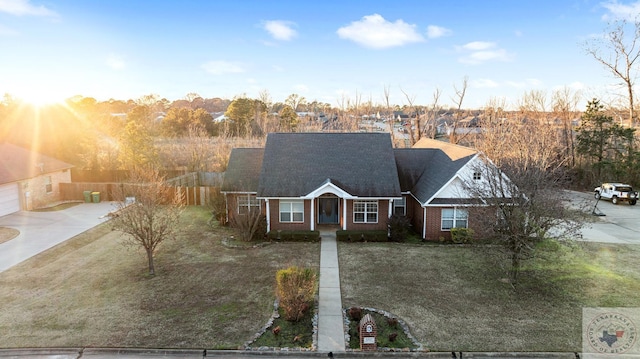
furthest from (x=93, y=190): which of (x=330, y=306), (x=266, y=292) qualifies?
(x=330, y=306)

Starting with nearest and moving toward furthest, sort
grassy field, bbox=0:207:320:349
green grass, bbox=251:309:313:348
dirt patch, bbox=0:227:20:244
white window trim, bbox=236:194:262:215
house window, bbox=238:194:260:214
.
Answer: green grass, bbox=251:309:313:348
grassy field, bbox=0:207:320:349
dirt patch, bbox=0:227:20:244
white window trim, bbox=236:194:262:215
house window, bbox=238:194:260:214

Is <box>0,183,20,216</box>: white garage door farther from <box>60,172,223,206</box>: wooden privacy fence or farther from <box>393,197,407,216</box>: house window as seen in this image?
<box>393,197,407,216</box>: house window

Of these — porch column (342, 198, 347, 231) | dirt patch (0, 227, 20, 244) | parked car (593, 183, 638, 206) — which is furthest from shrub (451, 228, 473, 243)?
dirt patch (0, 227, 20, 244)

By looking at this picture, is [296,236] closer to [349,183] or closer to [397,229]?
[349,183]

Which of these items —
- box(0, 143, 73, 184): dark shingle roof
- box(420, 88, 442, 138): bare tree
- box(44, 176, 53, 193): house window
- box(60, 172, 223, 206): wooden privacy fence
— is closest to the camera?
box(0, 143, 73, 184): dark shingle roof

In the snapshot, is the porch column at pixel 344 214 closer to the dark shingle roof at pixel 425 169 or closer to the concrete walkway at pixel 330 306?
the concrete walkway at pixel 330 306

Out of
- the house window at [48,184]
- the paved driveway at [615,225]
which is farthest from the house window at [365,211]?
the house window at [48,184]
